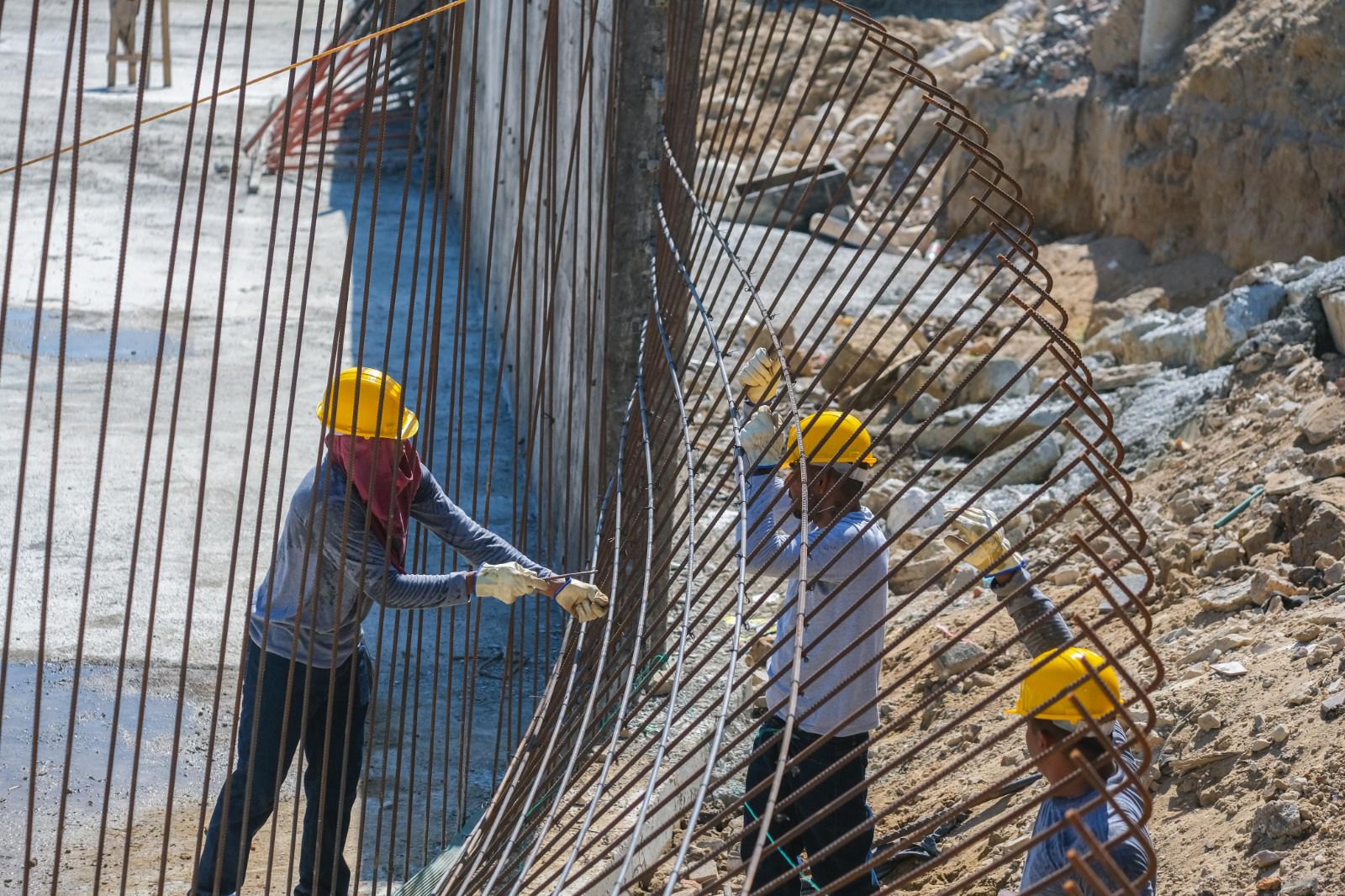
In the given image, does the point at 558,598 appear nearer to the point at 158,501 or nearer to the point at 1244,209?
the point at 158,501

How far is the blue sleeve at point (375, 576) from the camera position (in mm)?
3740

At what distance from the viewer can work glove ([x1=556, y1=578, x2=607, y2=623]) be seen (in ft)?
12.6

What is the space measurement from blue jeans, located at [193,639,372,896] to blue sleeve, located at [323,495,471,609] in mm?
195

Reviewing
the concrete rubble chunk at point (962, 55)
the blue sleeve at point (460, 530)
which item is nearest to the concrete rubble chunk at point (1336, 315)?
the blue sleeve at point (460, 530)

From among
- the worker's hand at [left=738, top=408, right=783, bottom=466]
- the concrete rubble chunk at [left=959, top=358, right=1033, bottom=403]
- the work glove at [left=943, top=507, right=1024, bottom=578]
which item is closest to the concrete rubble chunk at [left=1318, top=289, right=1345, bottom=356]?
the concrete rubble chunk at [left=959, top=358, right=1033, bottom=403]

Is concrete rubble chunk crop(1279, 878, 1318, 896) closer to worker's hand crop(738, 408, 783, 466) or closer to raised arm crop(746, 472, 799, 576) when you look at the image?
raised arm crop(746, 472, 799, 576)

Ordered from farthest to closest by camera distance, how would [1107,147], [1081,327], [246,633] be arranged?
[1107,147]
[1081,327]
[246,633]

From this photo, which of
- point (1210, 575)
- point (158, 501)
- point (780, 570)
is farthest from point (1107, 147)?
point (780, 570)

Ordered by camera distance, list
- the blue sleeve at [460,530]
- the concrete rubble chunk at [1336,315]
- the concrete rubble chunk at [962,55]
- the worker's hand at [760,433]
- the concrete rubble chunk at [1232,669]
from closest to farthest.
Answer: the blue sleeve at [460,530], the concrete rubble chunk at [1232,669], the worker's hand at [760,433], the concrete rubble chunk at [1336,315], the concrete rubble chunk at [962,55]

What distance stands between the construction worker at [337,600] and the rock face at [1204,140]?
6.93 meters

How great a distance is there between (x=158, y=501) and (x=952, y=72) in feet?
30.3

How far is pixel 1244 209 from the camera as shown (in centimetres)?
984

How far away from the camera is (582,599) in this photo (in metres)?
3.85

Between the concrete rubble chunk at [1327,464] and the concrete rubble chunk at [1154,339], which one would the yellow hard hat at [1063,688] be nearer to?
the concrete rubble chunk at [1327,464]
